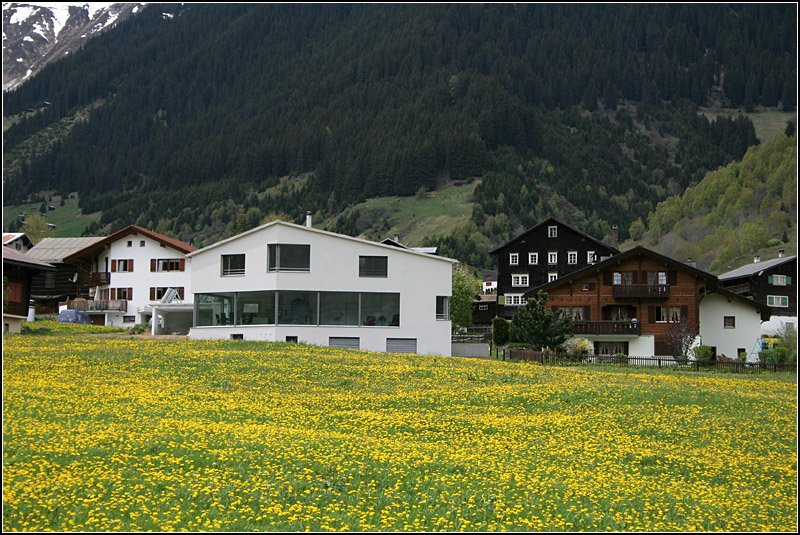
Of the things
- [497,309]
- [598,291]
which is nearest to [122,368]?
[598,291]

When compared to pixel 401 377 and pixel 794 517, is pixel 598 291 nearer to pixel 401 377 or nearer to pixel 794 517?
pixel 401 377

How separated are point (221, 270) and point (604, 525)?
4920 cm

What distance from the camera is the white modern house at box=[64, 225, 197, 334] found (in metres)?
91.6

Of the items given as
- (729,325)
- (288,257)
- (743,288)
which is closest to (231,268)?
(288,257)

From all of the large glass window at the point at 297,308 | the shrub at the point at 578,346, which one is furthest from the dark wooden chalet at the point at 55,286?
the shrub at the point at 578,346

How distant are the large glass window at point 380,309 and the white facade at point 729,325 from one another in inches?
1215

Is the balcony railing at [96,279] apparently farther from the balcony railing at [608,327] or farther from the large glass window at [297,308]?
the balcony railing at [608,327]

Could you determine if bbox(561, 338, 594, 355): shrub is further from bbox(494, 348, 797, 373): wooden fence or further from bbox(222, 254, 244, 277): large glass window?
bbox(222, 254, 244, 277): large glass window

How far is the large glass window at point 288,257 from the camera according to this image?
61500mm

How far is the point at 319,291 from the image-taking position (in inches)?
2426

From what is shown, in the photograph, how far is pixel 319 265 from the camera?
61938 mm

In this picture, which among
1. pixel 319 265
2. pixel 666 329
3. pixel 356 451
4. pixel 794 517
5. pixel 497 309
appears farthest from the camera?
pixel 497 309

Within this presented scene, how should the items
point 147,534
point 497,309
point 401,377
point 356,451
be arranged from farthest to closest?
point 497,309, point 401,377, point 356,451, point 147,534

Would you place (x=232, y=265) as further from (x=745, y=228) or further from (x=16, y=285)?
(x=745, y=228)
